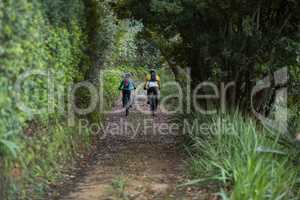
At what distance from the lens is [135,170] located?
11266 mm

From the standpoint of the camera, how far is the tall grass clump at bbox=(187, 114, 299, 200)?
23.3 ft

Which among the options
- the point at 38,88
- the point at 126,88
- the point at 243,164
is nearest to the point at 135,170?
the point at 38,88

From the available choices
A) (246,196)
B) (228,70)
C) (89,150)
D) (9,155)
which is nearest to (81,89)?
(89,150)

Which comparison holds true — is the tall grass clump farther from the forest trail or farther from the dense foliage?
the dense foliage

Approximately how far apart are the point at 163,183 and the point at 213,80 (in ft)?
18.8

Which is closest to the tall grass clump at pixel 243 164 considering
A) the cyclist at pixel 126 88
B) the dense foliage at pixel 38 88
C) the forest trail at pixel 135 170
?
the forest trail at pixel 135 170

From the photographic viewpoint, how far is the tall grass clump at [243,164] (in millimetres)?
7102

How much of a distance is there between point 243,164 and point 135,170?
3.41m

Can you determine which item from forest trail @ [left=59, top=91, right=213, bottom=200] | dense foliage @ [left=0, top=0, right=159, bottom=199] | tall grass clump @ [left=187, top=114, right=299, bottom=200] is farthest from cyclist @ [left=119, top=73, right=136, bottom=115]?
tall grass clump @ [left=187, top=114, right=299, bottom=200]

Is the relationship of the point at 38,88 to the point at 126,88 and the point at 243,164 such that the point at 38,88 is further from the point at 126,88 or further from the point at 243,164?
the point at 126,88

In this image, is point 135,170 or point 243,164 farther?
point 135,170

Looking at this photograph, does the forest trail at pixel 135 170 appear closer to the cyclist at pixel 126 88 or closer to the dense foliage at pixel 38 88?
the dense foliage at pixel 38 88

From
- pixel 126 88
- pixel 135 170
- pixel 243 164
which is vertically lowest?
pixel 135 170

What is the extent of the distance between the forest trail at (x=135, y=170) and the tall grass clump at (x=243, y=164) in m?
0.42
